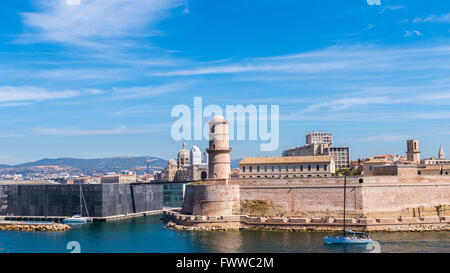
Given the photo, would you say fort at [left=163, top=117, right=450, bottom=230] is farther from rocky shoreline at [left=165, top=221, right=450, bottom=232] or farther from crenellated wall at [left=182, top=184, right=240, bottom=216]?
rocky shoreline at [left=165, top=221, right=450, bottom=232]

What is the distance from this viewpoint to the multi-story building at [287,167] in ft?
198

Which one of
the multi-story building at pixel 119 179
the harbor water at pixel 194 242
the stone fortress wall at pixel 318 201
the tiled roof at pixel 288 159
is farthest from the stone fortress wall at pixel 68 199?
the multi-story building at pixel 119 179

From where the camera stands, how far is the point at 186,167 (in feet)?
412

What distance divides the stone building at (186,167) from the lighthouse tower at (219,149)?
58301 millimetres

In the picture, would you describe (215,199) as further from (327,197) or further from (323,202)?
(327,197)

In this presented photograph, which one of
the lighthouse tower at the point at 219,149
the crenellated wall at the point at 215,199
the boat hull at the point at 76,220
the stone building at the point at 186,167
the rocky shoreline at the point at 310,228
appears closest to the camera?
the rocky shoreline at the point at 310,228

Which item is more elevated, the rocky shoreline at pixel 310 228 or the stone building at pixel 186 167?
the stone building at pixel 186 167

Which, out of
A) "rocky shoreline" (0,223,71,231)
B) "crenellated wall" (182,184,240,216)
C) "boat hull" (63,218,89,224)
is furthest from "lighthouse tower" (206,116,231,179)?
"rocky shoreline" (0,223,71,231)

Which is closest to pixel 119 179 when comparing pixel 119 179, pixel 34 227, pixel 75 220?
pixel 119 179

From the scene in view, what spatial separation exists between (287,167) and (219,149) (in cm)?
1174

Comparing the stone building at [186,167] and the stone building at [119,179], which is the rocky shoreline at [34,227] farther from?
the stone building at [119,179]
